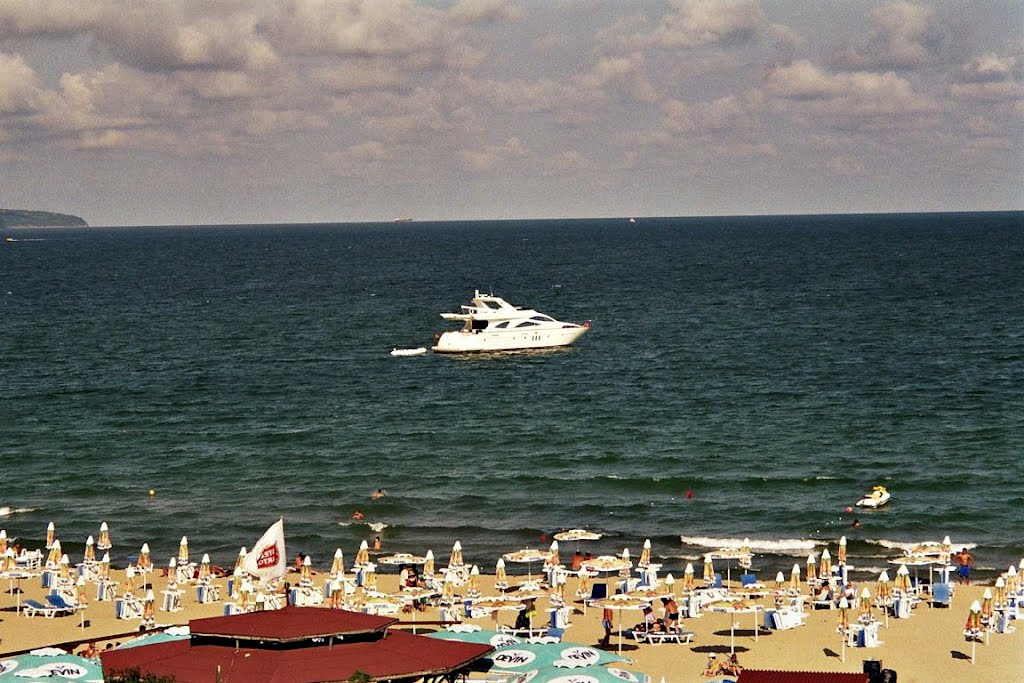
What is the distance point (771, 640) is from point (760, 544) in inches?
512

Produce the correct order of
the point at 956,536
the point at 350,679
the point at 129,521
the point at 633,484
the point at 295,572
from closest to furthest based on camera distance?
the point at 350,679 < the point at 295,572 < the point at 956,536 < the point at 129,521 < the point at 633,484

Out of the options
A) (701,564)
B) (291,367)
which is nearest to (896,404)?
(701,564)

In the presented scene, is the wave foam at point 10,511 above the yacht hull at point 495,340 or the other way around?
the other way around

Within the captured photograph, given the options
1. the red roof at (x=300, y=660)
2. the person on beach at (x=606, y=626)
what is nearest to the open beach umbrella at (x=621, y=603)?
the person on beach at (x=606, y=626)

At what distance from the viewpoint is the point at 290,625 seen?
27.4 meters

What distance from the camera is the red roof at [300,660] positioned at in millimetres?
25797

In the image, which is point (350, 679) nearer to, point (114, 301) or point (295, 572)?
point (295, 572)

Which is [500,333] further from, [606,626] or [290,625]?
[290,625]

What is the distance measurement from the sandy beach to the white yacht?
5619 centimetres

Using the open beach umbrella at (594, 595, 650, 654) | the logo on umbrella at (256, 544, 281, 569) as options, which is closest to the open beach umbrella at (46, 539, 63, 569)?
the logo on umbrella at (256, 544, 281, 569)

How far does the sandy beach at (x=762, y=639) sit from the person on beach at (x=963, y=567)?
83cm

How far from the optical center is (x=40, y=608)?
131 ft

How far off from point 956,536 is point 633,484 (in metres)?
13.5

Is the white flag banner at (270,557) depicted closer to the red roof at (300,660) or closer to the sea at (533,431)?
the red roof at (300,660)
